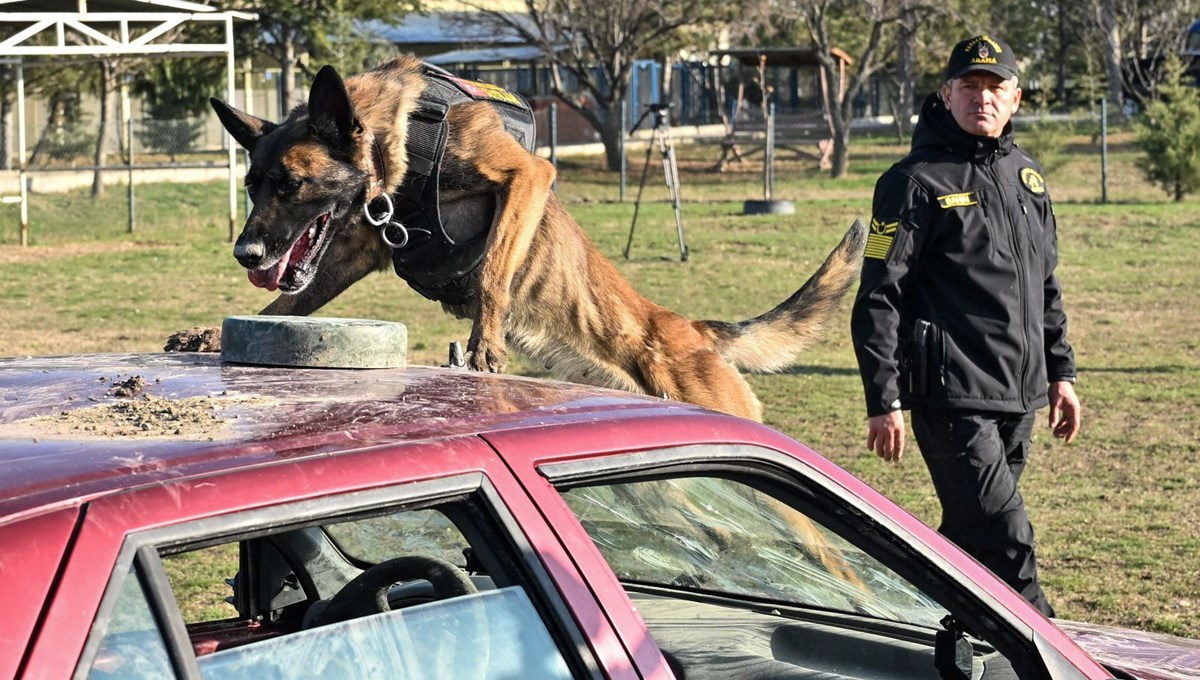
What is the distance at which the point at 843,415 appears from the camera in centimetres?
925

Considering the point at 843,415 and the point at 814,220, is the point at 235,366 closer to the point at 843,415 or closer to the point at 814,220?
the point at 843,415

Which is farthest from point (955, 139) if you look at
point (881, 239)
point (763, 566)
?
point (763, 566)

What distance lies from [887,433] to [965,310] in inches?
17.0

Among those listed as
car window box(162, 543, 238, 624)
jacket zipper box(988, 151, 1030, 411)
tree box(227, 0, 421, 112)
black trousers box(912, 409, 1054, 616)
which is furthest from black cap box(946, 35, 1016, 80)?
tree box(227, 0, 421, 112)

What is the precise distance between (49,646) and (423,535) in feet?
4.29

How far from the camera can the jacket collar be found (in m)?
4.40

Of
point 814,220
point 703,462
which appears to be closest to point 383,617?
point 703,462

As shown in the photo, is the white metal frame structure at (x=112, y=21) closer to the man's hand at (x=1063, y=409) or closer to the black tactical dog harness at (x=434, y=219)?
the black tactical dog harness at (x=434, y=219)

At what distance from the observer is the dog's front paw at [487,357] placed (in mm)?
4473

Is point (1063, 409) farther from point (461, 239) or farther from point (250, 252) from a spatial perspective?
point (250, 252)

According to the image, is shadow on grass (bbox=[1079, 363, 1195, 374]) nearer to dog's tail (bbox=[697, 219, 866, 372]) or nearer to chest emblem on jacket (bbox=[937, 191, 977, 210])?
dog's tail (bbox=[697, 219, 866, 372])

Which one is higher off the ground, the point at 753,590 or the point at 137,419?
the point at 137,419

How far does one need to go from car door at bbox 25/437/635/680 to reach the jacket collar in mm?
2426

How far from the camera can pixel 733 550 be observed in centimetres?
307
